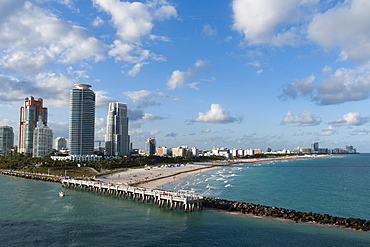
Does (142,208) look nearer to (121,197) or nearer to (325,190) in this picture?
(121,197)

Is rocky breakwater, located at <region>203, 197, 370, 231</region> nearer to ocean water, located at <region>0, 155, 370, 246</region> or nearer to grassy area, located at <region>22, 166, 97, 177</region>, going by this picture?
ocean water, located at <region>0, 155, 370, 246</region>

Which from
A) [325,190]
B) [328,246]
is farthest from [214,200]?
[325,190]

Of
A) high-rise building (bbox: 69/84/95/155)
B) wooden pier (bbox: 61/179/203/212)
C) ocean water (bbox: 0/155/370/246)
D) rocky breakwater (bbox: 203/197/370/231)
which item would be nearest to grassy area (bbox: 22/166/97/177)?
wooden pier (bbox: 61/179/203/212)

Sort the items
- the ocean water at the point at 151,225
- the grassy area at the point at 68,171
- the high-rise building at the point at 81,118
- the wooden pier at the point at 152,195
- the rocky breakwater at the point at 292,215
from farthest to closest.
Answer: the high-rise building at the point at 81,118 < the grassy area at the point at 68,171 < the wooden pier at the point at 152,195 < the rocky breakwater at the point at 292,215 < the ocean water at the point at 151,225

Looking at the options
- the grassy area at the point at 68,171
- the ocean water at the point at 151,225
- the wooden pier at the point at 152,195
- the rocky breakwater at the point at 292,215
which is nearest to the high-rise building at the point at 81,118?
the grassy area at the point at 68,171

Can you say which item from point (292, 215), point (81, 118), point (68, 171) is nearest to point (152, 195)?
point (292, 215)

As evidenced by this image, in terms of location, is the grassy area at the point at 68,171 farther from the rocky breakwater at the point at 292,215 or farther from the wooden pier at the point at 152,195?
the rocky breakwater at the point at 292,215
